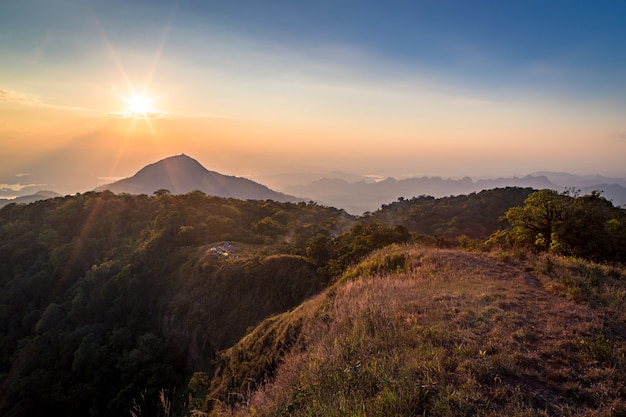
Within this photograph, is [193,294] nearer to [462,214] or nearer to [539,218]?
[539,218]

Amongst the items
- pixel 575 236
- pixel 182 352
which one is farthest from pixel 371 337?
pixel 182 352

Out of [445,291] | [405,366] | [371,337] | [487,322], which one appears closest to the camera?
[405,366]

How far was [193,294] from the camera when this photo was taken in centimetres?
2759

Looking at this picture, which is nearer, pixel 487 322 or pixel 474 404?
pixel 474 404

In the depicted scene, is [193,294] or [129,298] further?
[129,298]

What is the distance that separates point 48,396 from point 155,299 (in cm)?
989

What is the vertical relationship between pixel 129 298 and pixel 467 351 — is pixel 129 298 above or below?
below

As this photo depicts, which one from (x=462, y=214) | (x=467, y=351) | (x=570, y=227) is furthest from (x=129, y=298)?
(x=462, y=214)

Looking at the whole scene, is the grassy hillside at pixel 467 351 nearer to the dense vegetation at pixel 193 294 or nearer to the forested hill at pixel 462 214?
the dense vegetation at pixel 193 294

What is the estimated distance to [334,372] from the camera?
531 centimetres

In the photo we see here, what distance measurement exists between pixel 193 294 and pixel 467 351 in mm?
25900

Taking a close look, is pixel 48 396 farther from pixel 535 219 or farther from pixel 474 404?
pixel 535 219

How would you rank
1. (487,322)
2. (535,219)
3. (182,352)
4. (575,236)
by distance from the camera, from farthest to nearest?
(182,352) < (535,219) < (575,236) < (487,322)

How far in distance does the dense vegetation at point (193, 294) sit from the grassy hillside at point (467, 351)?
8 centimetres
